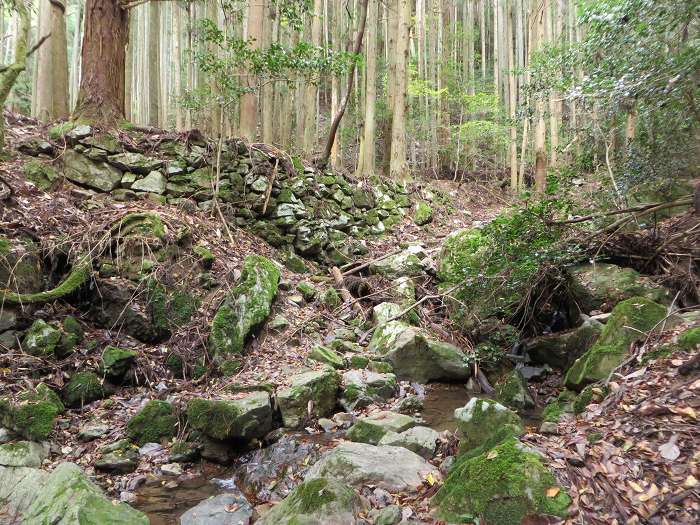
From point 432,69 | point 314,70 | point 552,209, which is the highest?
point 432,69

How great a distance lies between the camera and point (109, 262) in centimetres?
607

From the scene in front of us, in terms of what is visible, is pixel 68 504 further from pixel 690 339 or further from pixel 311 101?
pixel 311 101

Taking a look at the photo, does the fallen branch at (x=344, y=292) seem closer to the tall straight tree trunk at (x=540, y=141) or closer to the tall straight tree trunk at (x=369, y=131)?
the tall straight tree trunk at (x=369, y=131)

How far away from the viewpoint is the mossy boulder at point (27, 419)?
429cm

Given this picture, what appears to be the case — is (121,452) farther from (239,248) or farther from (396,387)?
(239,248)

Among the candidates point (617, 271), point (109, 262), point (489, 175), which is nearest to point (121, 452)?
point (109, 262)

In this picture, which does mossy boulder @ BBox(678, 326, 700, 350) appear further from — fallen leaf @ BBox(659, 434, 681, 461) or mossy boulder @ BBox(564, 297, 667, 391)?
fallen leaf @ BBox(659, 434, 681, 461)

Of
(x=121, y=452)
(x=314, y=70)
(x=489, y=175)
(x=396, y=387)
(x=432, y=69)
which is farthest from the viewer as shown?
(x=489, y=175)

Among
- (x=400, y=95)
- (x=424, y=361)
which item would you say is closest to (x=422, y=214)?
(x=400, y=95)

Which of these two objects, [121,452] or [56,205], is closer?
[121,452]

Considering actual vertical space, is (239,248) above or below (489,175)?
below

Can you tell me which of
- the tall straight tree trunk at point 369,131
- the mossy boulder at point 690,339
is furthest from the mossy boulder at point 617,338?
the tall straight tree trunk at point 369,131

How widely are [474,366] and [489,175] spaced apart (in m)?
16.8

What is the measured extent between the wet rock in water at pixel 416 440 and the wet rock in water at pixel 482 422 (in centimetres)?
33
